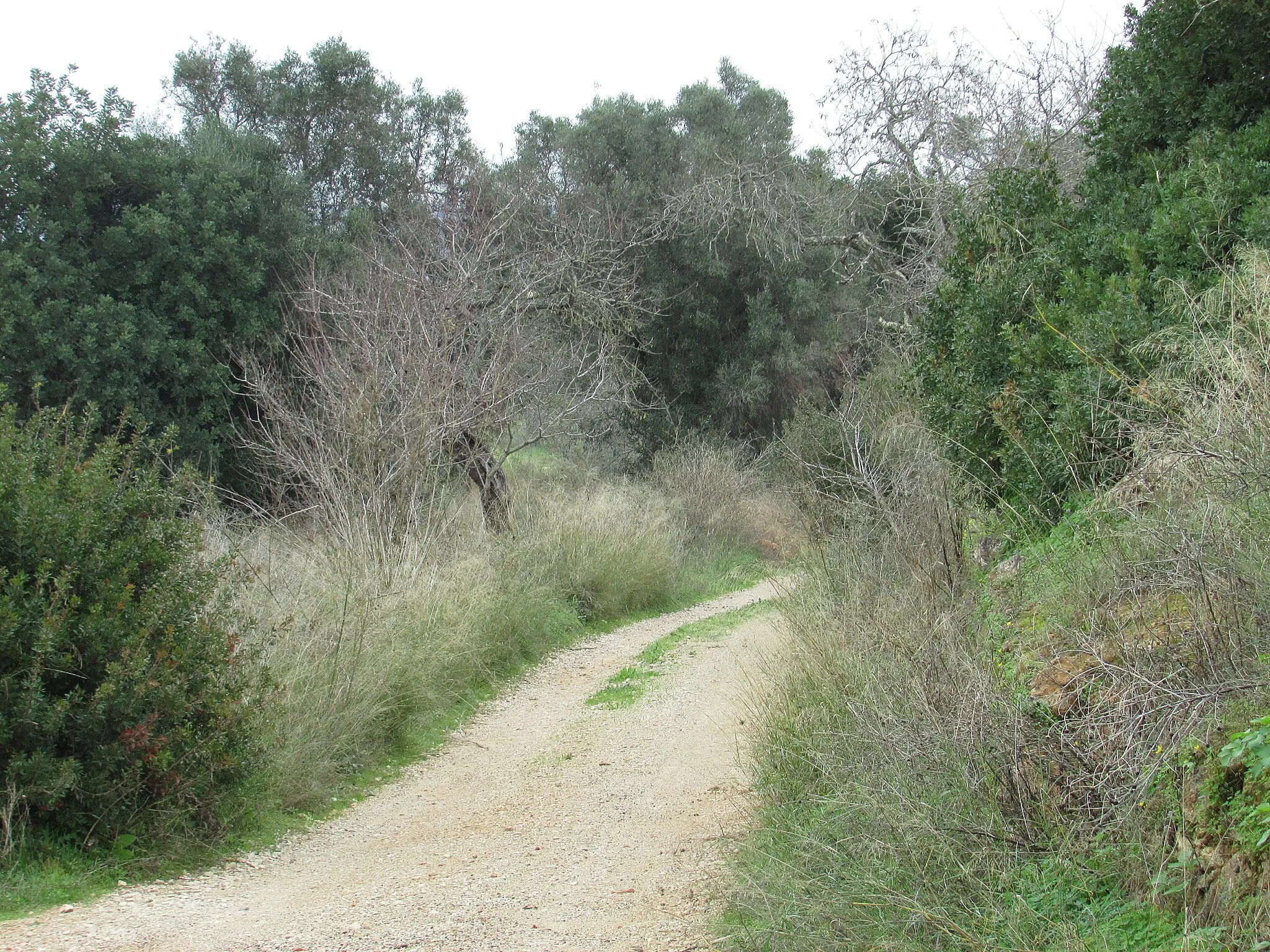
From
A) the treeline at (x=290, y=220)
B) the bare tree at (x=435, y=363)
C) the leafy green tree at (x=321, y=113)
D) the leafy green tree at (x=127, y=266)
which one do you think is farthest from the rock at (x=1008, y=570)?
the leafy green tree at (x=321, y=113)

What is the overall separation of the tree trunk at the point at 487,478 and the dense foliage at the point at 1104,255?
706 cm

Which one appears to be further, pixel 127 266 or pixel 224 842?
pixel 127 266

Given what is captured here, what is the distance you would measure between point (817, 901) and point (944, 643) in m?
1.44

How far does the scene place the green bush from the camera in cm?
523

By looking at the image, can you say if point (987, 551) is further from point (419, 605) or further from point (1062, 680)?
point (419, 605)

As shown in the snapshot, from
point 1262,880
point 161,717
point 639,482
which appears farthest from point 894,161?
point 1262,880

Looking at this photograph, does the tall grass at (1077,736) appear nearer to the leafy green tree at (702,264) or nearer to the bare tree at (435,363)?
the bare tree at (435,363)

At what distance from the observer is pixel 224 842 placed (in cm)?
592

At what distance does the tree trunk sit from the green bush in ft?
26.6

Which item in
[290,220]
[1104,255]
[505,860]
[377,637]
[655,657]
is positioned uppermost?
[290,220]

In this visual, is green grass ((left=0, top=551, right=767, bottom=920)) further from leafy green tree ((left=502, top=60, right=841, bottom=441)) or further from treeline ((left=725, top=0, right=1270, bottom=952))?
leafy green tree ((left=502, top=60, right=841, bottom=441))

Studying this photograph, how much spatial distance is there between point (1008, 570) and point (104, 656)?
5.07 metres

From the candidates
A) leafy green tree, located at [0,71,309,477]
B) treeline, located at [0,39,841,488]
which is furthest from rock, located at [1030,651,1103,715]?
leafy green tree, located at [0,71,309,477]

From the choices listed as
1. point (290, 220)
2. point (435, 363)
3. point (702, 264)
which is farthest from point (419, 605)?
point (702, 264)
